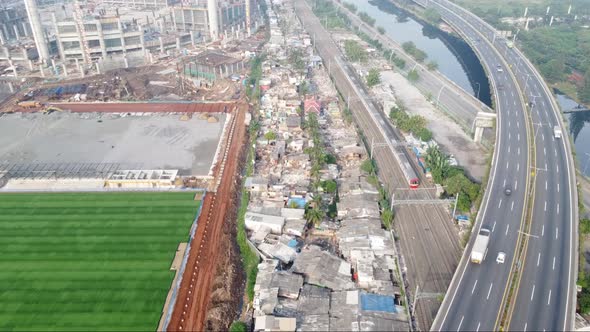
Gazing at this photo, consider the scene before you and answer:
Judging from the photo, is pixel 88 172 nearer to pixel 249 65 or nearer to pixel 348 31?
pixel 249 65

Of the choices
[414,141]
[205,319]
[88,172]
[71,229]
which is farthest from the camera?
[414,141]

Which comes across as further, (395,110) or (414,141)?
(395,110)

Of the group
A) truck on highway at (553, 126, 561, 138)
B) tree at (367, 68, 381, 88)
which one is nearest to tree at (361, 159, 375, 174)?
truck on highway at (553, 126, 561, 138)

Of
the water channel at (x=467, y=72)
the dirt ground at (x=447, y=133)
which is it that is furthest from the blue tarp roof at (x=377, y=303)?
the water channel at (x=467, y=72)

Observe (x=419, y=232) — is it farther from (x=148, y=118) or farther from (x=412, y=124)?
(x=148, y=118)

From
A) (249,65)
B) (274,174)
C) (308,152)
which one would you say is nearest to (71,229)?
(274,174)

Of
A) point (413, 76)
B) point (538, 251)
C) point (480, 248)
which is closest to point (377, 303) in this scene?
point (480, 248)
